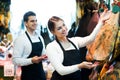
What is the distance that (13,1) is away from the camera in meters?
1.63

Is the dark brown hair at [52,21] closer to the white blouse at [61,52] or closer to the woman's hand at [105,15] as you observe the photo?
the white blouse at [61,52]

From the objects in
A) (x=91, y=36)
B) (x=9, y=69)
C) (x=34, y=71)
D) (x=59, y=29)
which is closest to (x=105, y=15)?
(x=91, y=36)

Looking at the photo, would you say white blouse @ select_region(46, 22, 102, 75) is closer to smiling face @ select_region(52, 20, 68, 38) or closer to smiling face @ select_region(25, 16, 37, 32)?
smiling face @ select_region(52, 20, 68, 38)

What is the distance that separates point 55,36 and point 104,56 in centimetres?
31

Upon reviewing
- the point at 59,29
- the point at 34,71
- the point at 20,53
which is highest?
the point at 59,29

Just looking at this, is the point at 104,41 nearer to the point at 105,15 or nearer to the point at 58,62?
the point at 105,15

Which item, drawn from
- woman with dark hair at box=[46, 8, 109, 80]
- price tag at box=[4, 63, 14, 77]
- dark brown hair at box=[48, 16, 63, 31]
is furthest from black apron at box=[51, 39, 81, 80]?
price tag at box=[4, 63, 14, 77]

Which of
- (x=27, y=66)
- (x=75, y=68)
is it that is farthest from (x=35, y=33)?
(x=75, y=68)

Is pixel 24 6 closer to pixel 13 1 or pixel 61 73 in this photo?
pixel 13 1

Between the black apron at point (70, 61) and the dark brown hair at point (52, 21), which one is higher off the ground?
the dark brown hair at point (52, 21)

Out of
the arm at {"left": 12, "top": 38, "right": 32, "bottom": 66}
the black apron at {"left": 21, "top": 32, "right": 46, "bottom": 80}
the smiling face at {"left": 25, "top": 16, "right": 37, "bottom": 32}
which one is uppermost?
the smiling face at {"left": 25, "top": 16, "right": 37, "bottom": 32}

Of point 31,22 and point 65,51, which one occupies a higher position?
point 31,22

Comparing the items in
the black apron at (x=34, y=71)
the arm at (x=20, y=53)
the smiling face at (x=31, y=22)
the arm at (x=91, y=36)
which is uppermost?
the smiling face at (x=31, y=22)

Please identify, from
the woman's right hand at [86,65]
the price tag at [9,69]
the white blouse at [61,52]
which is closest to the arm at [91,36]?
the white blouse at [61,52]
